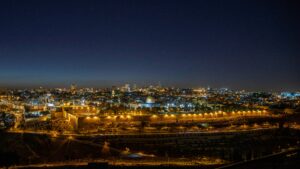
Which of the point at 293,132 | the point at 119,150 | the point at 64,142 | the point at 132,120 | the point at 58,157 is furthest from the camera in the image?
the point at 132,120

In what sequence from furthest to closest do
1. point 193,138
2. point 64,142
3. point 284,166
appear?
1. point 193,138
2. point 64,142
3. point 284,166

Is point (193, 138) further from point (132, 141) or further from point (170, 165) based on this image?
point (170, 165)

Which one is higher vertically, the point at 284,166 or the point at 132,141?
the point at 284,166

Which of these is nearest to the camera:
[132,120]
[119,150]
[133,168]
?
[133,168]

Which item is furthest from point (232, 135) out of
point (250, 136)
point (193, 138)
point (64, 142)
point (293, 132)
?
point (64, 142)

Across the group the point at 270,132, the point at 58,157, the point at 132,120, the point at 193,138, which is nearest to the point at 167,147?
the point at 193,138

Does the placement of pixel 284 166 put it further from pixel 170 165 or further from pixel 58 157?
pixel 58 157

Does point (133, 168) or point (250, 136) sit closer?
point (133, 168)

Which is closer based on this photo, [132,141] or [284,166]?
[284,166]

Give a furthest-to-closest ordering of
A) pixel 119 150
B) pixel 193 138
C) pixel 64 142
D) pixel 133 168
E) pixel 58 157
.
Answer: pixel 193 138, pixel 64 142, pixel 119 150, pixel 58 157, pixel 133 168
